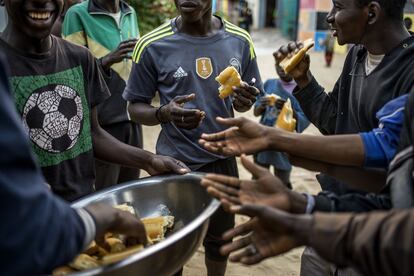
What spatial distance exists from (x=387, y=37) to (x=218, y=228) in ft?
5.14

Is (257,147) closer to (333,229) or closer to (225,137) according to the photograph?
(225,137)

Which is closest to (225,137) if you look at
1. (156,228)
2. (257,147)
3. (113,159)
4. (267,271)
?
(257,147)

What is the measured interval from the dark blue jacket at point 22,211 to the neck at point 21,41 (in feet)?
3.06

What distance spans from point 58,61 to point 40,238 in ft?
3.70

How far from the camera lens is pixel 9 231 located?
3.67 feet

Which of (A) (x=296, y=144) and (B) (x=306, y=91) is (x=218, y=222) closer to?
(B) (x=306, y=91)

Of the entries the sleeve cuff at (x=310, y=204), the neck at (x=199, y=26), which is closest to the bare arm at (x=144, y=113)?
the neck at (x=199, y=26)

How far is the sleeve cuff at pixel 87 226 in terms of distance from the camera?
1350mm

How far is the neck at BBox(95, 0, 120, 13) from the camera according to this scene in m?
3.56

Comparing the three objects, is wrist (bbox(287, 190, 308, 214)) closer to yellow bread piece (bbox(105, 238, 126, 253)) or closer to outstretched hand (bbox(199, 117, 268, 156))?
outstretched hand (bbox(199, 117, 268, 156))

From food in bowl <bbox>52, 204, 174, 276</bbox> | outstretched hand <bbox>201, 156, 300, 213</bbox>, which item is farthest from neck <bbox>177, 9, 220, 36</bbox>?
outstretched hand <bbox>201, 156, 300, 213</bbox>

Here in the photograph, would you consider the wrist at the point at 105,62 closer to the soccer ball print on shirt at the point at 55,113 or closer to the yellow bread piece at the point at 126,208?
the soccer ball print on shirt at the point at 55,113

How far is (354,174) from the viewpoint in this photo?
188 cm

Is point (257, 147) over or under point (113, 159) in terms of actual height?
A: over
